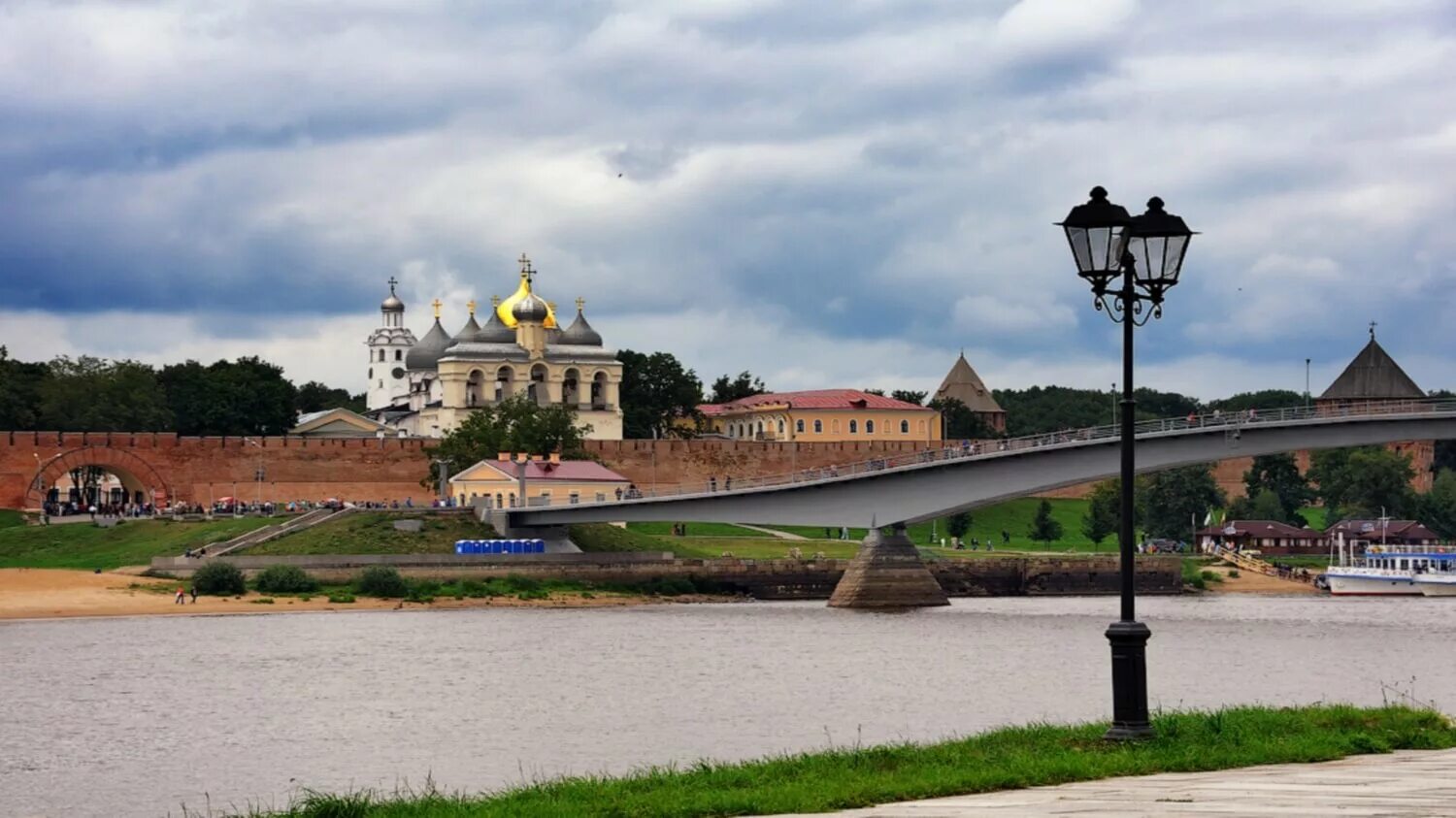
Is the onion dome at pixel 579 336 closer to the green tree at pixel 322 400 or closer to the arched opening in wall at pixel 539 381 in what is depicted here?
the arched opening in wall at pixel 539 381

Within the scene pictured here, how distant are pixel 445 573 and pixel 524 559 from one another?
8.83 feet

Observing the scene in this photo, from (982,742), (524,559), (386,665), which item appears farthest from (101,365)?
(982,742)

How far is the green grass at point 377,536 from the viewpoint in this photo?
6012 cm

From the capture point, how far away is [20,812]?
66.9 ft

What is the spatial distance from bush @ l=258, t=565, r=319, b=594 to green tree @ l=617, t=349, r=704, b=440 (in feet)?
156

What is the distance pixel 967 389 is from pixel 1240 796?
11830 cm

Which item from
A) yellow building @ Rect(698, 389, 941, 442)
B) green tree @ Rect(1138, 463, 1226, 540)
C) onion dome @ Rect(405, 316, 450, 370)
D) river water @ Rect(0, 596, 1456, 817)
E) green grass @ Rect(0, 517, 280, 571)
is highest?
onion dome @ Rect(405, 316, 450, 370)

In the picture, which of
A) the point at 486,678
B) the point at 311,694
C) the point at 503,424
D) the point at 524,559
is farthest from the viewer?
the point at 503,424

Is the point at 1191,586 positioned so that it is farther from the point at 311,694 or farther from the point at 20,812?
the point at 20,812

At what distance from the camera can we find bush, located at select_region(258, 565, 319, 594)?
54.9 meters

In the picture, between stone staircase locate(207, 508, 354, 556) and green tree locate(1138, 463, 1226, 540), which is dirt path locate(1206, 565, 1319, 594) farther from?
stone staircase locate(207, 508, 354, 556)

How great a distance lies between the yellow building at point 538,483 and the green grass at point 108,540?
7.17 meters

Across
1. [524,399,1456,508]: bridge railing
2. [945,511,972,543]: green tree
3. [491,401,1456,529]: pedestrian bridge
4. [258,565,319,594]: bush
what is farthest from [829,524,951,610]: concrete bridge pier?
[945,511,972,543]: green tree

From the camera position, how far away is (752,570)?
2478 inches
